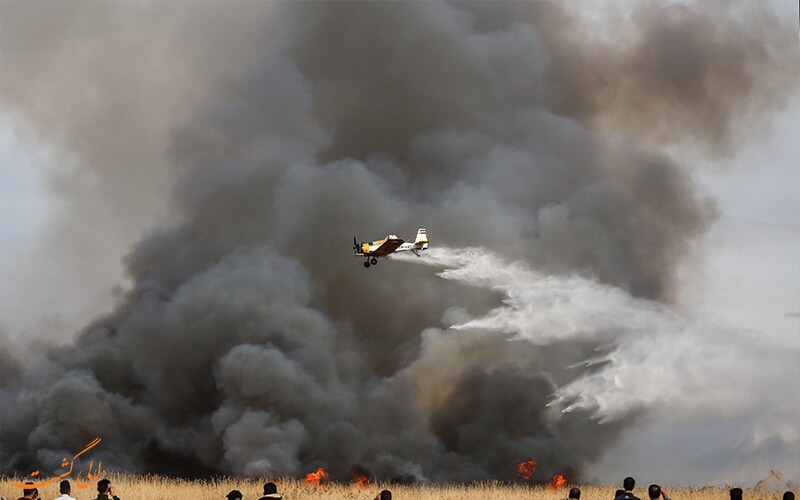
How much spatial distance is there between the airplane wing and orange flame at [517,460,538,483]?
99.3 ft

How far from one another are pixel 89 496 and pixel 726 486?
41.7 m

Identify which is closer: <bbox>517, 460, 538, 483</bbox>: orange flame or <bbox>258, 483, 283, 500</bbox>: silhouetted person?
<bbox>258, 483, 283, 500</bbox>: silhouetted person

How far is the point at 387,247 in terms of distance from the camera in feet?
259

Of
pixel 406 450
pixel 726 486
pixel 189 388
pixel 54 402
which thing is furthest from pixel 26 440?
pixel 726 486

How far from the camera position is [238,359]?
10538cm

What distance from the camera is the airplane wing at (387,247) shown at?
77.9 meters

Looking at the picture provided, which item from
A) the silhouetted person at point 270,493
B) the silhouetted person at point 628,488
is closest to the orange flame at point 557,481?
the silhouetted person at point 628,488

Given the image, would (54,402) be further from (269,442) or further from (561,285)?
(561,285)

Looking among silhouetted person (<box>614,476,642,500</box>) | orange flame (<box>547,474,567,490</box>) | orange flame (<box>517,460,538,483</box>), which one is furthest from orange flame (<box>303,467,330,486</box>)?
silhouetted person (<box>614,476,642,500</box>)

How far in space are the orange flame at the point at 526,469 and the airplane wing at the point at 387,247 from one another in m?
30.3

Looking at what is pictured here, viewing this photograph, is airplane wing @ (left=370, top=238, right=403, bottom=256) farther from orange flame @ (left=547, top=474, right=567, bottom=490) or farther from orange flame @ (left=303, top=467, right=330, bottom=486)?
orange flame @ (left=547, top=474, right=567, bottom=490)

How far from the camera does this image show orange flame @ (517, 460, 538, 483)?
303 feet

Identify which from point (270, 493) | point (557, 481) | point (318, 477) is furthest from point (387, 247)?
point (270, 493)

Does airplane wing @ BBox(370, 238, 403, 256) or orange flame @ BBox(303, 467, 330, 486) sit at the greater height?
airplane wing @ BBox(370, 238, 403, 256)
